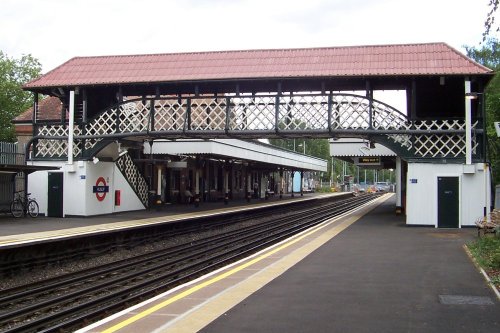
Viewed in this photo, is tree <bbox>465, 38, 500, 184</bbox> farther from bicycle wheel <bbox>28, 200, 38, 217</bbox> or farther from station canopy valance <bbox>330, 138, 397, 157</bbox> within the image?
bicycle wheel <bbox>28, 200, 38, 217</bbox>

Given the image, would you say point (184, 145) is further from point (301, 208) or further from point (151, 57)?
point (301, 208)

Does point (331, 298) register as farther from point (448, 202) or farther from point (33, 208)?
point (33, 208)

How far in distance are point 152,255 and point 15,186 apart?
8.97 meters

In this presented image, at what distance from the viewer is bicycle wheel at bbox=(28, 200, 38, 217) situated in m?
21.4

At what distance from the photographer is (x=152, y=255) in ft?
49.8

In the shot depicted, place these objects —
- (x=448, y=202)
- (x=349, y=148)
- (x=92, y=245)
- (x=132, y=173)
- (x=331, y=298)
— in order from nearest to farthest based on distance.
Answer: (x=331, y=298), (x=92, y=245), (x=448, y=202), (x=132, y=173), (x=349, y=148)

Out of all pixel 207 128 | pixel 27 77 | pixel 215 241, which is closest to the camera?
pixel 215 241

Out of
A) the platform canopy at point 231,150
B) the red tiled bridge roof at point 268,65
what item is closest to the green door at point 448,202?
the red tiled bridge roof at point 268,65

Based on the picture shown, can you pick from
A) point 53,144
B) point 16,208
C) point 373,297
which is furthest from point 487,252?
point 53,144

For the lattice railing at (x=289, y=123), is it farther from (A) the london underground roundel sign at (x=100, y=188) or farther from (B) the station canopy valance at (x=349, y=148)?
(B) the station canopy valance at (x=349, y=148)

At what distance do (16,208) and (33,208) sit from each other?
0.65 metres

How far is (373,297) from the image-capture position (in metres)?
7.49

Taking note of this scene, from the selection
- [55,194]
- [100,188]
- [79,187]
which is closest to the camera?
[79,187]

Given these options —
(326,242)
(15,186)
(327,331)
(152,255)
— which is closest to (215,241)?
(152,255)
